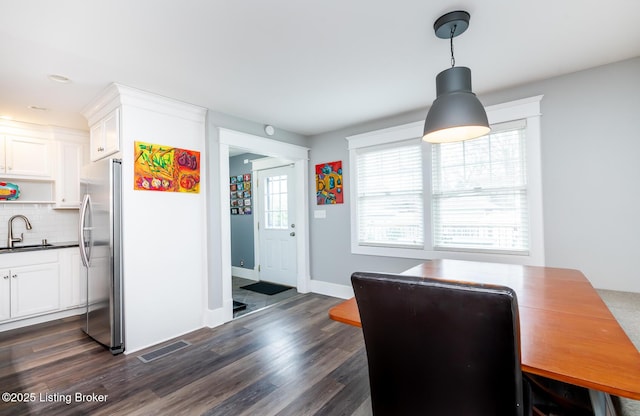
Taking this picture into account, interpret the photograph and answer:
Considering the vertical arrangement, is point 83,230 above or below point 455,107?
below

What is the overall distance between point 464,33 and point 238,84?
188 centimetres

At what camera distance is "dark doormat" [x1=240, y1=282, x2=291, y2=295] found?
15.0ft

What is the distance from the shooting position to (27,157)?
3508 mm

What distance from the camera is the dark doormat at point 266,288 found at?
15.0 feet

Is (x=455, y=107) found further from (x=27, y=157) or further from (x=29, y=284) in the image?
(x=27, y=157)

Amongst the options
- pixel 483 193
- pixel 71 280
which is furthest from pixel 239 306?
pixel 483 193

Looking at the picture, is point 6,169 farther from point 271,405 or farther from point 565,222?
point 565,222

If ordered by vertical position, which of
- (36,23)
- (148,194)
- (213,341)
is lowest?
(213,341)

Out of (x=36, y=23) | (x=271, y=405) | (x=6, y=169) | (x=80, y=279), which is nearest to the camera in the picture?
(x=36, y=23)

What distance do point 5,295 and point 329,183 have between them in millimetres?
3939

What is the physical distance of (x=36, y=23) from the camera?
5.75 ft

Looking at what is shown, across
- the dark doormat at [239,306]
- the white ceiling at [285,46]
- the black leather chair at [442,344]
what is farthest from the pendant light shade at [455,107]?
the dark doormat at [239,306]

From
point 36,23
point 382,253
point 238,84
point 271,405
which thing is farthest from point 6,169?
point 382,253

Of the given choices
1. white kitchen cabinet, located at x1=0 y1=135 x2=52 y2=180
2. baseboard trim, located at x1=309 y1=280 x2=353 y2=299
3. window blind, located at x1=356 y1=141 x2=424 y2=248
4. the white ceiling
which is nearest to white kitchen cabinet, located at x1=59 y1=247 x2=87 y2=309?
white kitchen cabinet, located at x1=0 y1=135 x2=52 y2=180
